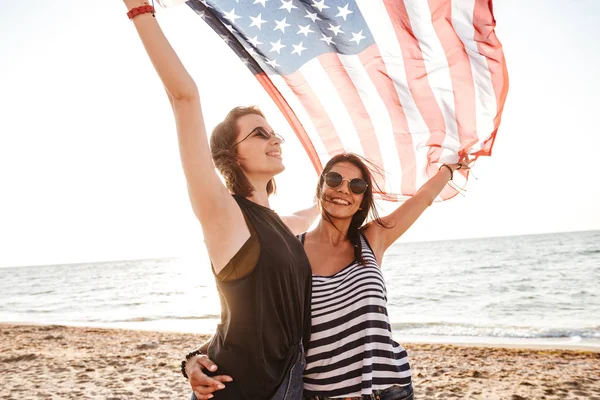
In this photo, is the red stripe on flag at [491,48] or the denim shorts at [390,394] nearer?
the denim shorts at [390,394]

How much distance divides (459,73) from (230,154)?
6.84 feet

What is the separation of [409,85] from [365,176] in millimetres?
1061

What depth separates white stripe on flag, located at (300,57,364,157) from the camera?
11.8 ft

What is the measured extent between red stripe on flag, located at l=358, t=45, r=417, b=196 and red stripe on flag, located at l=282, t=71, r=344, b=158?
46 centimetres

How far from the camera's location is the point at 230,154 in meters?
2.13

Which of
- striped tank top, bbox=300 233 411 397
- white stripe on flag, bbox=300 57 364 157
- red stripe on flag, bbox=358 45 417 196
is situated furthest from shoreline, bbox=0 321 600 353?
striped tank top, bbox=300 233 411 397

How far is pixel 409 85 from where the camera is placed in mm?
3498

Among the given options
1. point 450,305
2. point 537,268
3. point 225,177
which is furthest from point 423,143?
point 537,268

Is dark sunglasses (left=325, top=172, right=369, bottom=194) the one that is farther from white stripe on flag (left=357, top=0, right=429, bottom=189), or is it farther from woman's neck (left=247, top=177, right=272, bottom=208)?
white stripe on flag (left=357, top=0, right=429, bottom=189)

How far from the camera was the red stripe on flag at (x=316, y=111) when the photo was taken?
3611 millimetres

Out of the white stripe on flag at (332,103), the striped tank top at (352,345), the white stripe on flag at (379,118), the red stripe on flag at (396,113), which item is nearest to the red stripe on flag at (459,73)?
the red stripe on flag at (396,113)

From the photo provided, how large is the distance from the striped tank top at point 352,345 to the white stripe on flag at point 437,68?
161 cm

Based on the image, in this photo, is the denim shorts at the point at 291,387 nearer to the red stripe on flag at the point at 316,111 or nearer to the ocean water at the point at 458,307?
the red stripe on flag at the point at 316,111

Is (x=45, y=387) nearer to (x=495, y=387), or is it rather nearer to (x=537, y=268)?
(x=495, y=387)
